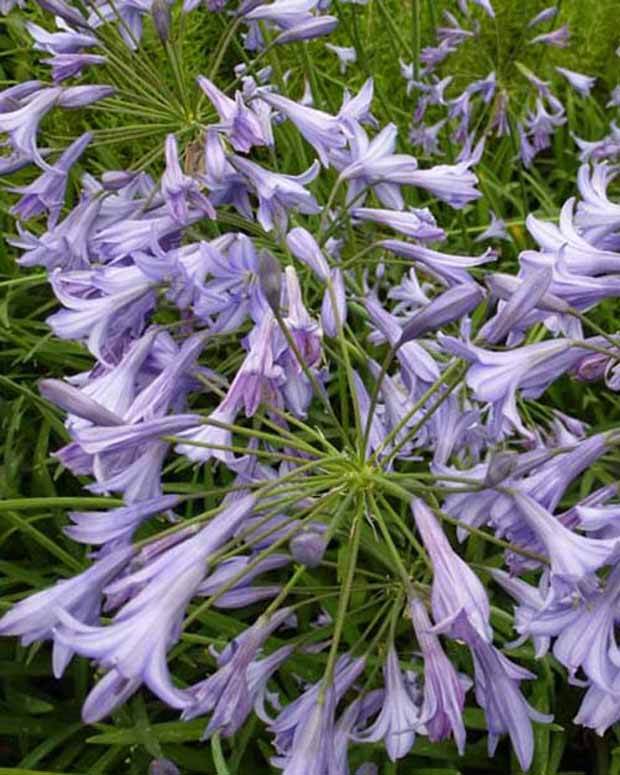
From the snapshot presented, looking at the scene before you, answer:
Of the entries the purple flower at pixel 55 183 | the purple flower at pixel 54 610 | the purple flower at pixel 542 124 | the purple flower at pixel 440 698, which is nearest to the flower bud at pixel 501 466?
the purple flower at pixel 440 698

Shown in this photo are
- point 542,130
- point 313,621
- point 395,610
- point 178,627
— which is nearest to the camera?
point 178,627

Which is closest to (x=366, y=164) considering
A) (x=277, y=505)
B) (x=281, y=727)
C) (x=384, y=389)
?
(x=384, y=389)

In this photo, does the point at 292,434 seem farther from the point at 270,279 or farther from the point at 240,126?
the point at 240,126

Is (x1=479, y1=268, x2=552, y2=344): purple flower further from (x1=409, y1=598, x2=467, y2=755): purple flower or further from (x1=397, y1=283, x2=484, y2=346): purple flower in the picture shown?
(x1=409, y1=598, x2=467, y2=755): purple flower

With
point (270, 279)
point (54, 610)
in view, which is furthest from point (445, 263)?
point (54, 610)

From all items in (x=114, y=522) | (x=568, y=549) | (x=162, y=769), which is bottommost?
(x=162, y=769)

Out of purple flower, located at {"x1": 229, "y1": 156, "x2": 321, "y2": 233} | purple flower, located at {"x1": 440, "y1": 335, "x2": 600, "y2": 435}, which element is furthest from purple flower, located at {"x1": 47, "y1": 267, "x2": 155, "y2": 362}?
purple flower, located at {"x1": 440, "y1": 335, "x2": 600, "y2": 435}

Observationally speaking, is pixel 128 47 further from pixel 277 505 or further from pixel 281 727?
pixel 281 727
